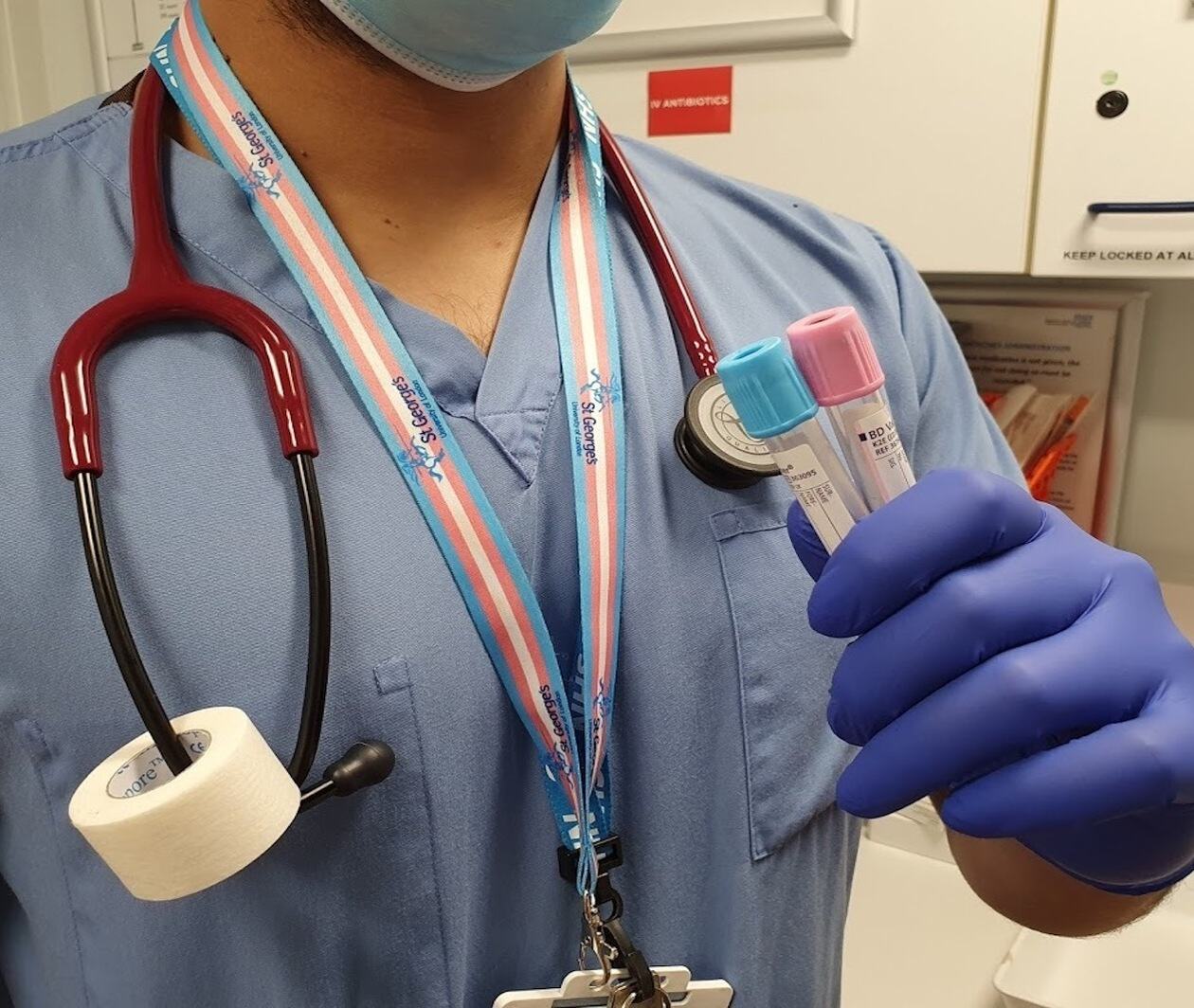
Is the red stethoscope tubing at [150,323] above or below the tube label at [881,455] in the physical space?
above

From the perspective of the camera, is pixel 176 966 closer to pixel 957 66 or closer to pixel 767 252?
pixel 767 252

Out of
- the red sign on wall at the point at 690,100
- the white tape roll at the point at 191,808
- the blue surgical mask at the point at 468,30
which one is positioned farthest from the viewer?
the red sign on wall at the point at 690,100

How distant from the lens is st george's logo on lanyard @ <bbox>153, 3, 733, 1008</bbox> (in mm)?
536

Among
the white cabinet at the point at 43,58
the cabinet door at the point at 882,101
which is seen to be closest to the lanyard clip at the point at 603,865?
the cabinet door at the point at 882,101

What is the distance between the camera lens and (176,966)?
512 mm

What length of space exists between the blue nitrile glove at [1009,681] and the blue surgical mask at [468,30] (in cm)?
31

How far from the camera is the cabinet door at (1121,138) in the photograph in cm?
100

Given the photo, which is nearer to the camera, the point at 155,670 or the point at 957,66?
the point at 155,670

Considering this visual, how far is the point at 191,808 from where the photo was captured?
15.7 inches

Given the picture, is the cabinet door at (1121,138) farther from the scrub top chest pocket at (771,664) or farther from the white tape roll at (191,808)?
the white tape roll at (191,808)

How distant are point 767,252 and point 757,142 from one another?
52 cm

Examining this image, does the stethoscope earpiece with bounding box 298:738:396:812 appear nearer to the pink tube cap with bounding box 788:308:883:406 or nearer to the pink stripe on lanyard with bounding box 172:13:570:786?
the pink stripe on lanyard with bounding box 172:13:570:786

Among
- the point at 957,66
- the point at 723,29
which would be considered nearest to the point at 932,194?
the point at 957,66

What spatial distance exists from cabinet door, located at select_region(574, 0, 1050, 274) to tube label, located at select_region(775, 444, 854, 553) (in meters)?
0.79
